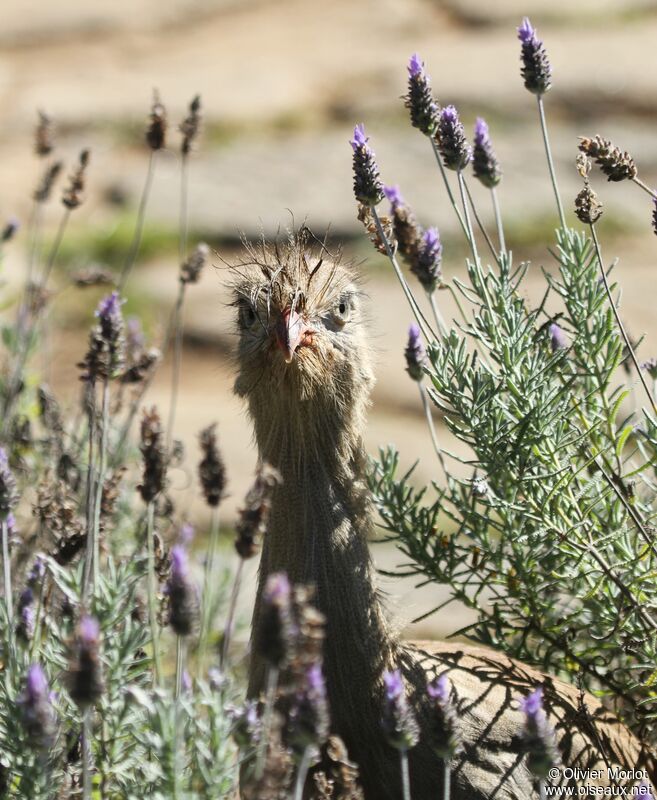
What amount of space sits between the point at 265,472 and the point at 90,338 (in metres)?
0.42

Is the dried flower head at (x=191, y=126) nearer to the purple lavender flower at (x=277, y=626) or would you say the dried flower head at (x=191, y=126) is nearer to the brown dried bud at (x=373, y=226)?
the brown dried bud at (x=373, y=226)

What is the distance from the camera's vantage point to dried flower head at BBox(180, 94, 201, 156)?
8.39 ft

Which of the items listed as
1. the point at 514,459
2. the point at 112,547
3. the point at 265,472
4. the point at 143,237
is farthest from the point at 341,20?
the point at 265,472

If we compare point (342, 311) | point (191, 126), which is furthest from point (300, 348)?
point (191, 126)

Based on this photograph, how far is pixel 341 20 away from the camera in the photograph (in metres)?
7.67

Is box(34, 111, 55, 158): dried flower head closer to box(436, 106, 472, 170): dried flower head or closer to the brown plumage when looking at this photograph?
the brown plumage

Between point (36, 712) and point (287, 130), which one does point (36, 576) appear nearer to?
point (36, 712)

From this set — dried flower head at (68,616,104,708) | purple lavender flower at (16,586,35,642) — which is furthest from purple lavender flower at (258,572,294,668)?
purple lavender flower at (16,586,35,642)

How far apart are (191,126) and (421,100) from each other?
707 mm

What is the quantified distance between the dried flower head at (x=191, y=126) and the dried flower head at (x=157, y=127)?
78mm

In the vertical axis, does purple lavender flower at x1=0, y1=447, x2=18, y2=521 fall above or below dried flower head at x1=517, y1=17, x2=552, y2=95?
below

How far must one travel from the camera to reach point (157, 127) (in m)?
2.48

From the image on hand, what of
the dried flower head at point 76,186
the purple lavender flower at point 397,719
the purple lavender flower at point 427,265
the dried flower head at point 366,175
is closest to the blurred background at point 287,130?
the dried flower head at point 76,186

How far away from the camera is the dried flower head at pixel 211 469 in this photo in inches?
70.8
